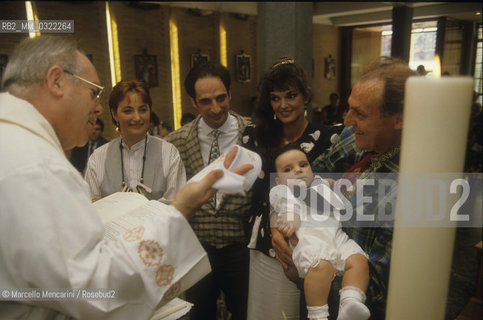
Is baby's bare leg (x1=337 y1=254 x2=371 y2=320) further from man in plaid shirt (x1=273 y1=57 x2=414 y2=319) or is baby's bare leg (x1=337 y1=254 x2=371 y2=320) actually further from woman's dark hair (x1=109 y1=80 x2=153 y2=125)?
woman's dark hair (x1=109 y1=80 x2=153 y2=125)

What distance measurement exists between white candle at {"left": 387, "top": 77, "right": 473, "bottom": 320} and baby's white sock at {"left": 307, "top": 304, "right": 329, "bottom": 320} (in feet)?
1.92

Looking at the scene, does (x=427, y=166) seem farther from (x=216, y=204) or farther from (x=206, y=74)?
(x=206, y=74)

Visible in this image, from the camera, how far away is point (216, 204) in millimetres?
1482

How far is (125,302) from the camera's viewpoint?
2.57ft

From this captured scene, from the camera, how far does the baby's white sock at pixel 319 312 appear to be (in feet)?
3.18

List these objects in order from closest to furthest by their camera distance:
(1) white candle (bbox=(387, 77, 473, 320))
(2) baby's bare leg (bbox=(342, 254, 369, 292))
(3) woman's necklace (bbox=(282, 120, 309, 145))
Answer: (1) white candle (bbox=(387, 77, 473, 320))
(2) baby's bare leg (bbox=(342, 254, 369, 292))
(3) woman's necklace (bbox=(282, 120, 309, 145))

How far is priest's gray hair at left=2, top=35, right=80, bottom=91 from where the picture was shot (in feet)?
2.75

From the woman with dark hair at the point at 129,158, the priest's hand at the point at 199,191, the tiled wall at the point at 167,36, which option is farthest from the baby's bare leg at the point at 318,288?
the tiled wall at the point at 167,36

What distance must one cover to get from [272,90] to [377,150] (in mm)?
716

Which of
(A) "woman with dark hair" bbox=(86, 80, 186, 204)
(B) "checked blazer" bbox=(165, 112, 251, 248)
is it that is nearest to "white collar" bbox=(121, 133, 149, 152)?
(A) "woman with dark hair" bbox=(86, 80, 186, 204)

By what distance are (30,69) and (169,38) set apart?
705 cm

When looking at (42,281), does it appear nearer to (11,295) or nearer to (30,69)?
(11,295)

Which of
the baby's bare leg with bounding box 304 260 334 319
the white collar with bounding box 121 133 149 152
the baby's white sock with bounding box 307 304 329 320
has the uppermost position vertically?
the white collar with bounding box 121 133 149 152

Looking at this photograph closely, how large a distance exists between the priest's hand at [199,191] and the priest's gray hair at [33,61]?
1.41 feet
